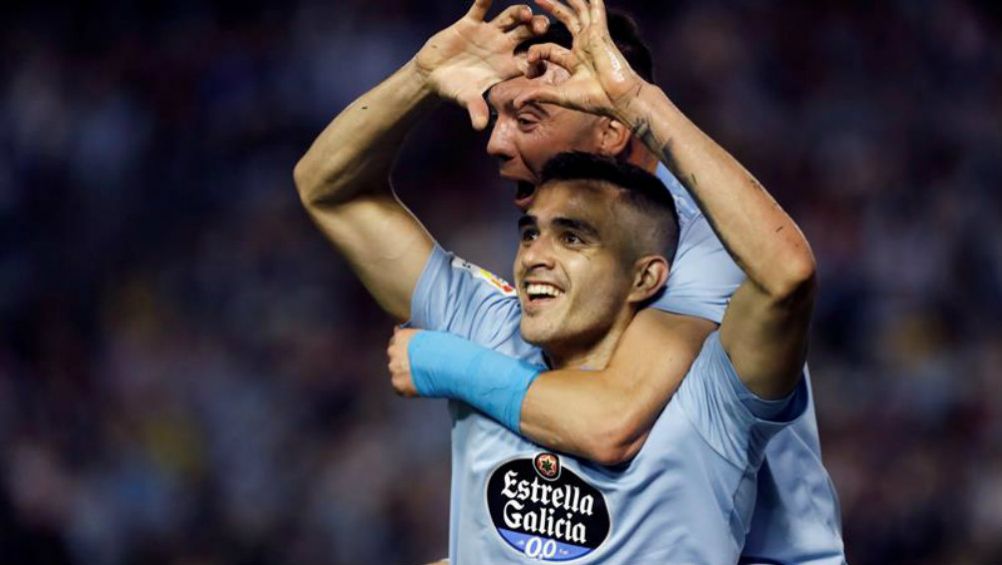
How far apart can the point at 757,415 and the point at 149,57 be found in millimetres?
5078

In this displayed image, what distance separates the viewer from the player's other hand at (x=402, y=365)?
10.7 ft

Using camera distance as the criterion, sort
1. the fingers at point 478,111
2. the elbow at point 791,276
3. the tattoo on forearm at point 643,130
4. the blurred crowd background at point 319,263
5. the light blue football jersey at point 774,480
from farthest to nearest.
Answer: the blurred crowd background at point 319,263, the light blue football jersey at point 774,480, the fingers at point 478,111, the tattoo on forearm at point 643,130, the elbow at point 791,276

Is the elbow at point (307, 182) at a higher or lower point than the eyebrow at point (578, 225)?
higher

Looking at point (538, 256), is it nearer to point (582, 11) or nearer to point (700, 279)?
point (700, 279)

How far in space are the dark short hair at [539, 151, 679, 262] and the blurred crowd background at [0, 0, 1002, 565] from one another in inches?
129

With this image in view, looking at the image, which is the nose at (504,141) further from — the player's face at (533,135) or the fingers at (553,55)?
the fingers at (553,55)

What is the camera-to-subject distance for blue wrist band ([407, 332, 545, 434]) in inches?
124

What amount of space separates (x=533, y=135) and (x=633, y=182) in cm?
31

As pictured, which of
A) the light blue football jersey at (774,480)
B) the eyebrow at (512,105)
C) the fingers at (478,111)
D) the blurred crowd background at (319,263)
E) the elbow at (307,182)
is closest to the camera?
the fingers at (478,111)

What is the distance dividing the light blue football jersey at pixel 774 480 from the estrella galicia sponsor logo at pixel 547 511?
13.6 inches

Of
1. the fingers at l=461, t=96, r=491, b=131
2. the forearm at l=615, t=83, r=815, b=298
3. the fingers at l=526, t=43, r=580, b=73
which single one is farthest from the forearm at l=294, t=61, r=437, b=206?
the forearm at l=615, t=83, r=815, b=298

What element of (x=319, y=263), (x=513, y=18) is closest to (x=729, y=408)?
(x=513, y=18)

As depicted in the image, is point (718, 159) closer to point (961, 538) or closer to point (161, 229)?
point (961, 538)

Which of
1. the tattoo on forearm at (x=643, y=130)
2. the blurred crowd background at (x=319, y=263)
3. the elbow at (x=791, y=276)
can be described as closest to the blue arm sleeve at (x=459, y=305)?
the tattoo on forearm at (x=643, y=130)
